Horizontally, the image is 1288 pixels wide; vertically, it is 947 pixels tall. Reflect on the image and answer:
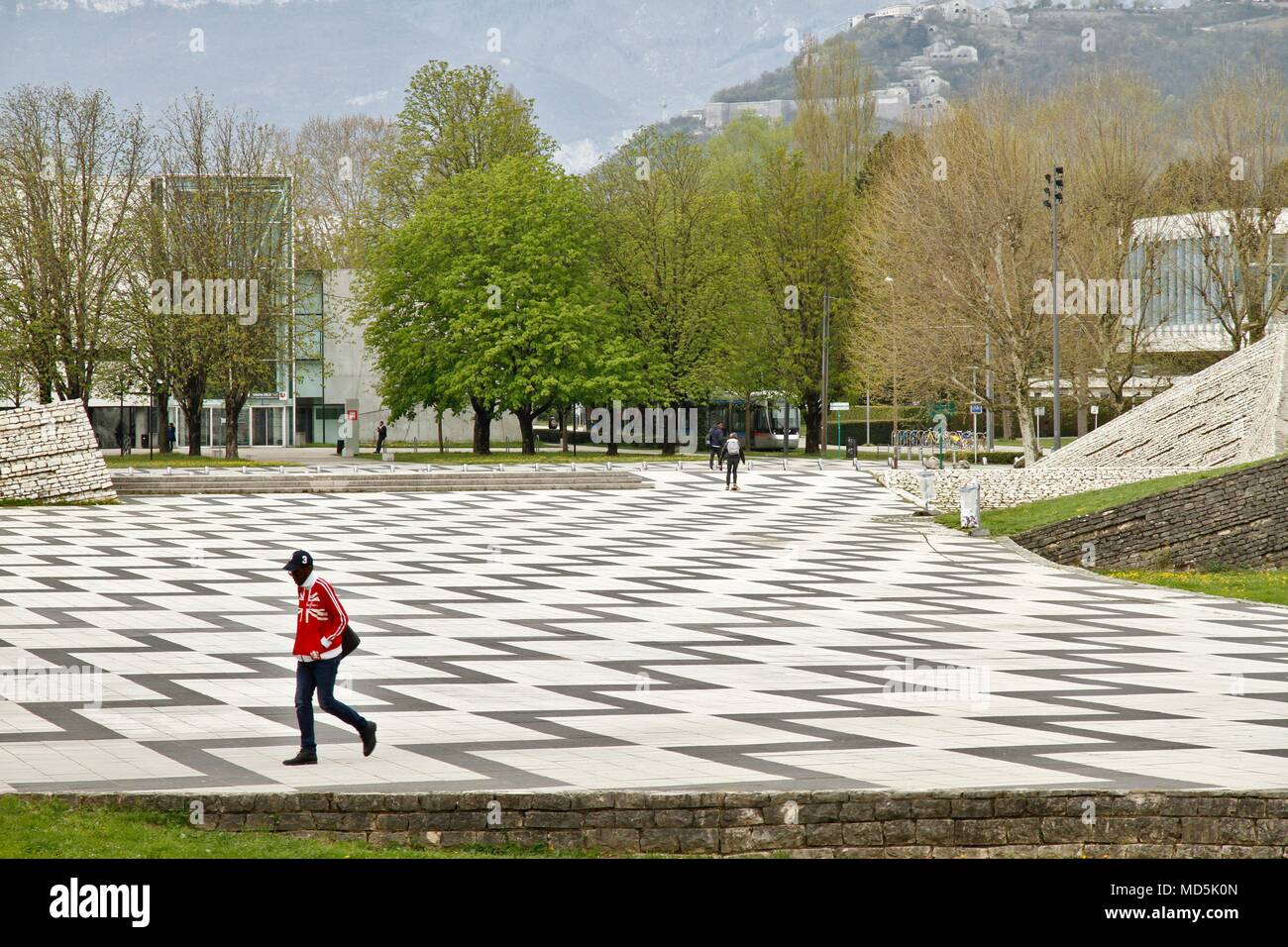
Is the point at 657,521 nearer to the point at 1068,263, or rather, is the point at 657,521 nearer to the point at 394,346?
the point at 1068,263

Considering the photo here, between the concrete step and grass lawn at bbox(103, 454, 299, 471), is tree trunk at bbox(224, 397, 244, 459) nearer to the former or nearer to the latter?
grass lawn at bbox(103, 454, 299, 471)

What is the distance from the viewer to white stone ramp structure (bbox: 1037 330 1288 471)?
29547mm

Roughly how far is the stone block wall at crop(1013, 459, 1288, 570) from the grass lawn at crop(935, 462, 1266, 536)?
0.53 metres

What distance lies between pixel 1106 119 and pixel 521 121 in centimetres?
2504

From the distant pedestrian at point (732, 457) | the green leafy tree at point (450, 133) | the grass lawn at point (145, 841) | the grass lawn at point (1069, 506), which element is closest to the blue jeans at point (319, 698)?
the grass lawn at point (145, 841)

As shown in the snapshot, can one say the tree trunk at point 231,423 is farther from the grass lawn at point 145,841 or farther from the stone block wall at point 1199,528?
the grass lawn at point 145,841

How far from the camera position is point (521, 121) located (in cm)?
6525

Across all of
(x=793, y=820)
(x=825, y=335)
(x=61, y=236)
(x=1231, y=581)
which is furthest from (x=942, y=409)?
(x=793, y=820)

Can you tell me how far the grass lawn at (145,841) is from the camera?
7.68 m

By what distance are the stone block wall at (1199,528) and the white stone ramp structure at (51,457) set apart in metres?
23.0

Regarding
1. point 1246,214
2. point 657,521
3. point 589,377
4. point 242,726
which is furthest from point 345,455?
point 242,726

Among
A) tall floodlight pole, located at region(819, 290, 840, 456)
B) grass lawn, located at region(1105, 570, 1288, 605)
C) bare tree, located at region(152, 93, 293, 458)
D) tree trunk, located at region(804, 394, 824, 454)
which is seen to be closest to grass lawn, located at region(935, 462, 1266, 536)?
grass lawn, located at region(1105, 570, 1288, 605)

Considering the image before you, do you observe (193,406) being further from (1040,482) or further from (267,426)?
(1040,482)

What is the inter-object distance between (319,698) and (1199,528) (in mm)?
18380
